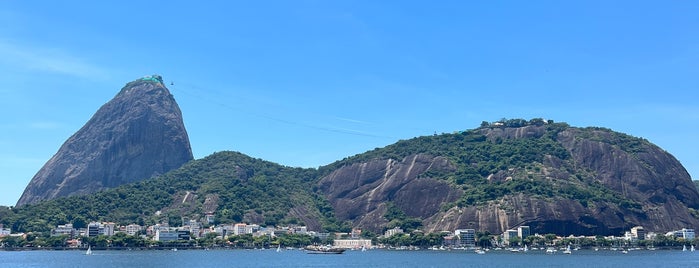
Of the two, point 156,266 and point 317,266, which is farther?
point 317,266

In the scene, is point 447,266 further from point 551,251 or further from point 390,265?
point 551,251

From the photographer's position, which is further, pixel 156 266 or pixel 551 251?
pixel 551 251

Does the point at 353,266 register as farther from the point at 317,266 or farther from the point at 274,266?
the point at 274,266

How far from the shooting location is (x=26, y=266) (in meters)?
123

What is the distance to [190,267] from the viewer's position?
120375mm

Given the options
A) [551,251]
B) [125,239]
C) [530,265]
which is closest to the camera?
[530,265]

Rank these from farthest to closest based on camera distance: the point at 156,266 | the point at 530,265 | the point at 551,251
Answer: the point at 551,251, the point at 530,265, the point at 156,266

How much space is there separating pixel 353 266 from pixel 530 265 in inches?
1260

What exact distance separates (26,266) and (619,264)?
349 ft

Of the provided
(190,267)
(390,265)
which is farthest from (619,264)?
(190,267)

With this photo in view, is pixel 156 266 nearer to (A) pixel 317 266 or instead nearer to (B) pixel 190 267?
(B) pixel 190 267

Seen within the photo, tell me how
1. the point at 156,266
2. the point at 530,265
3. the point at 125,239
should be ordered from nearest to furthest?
the point at 156,266
the point at 530,265
the point at 125,239

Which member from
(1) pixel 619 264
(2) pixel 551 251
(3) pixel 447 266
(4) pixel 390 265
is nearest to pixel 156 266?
(4) pixel 390 265

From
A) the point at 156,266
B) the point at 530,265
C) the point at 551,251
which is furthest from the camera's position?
the point at 551,251
